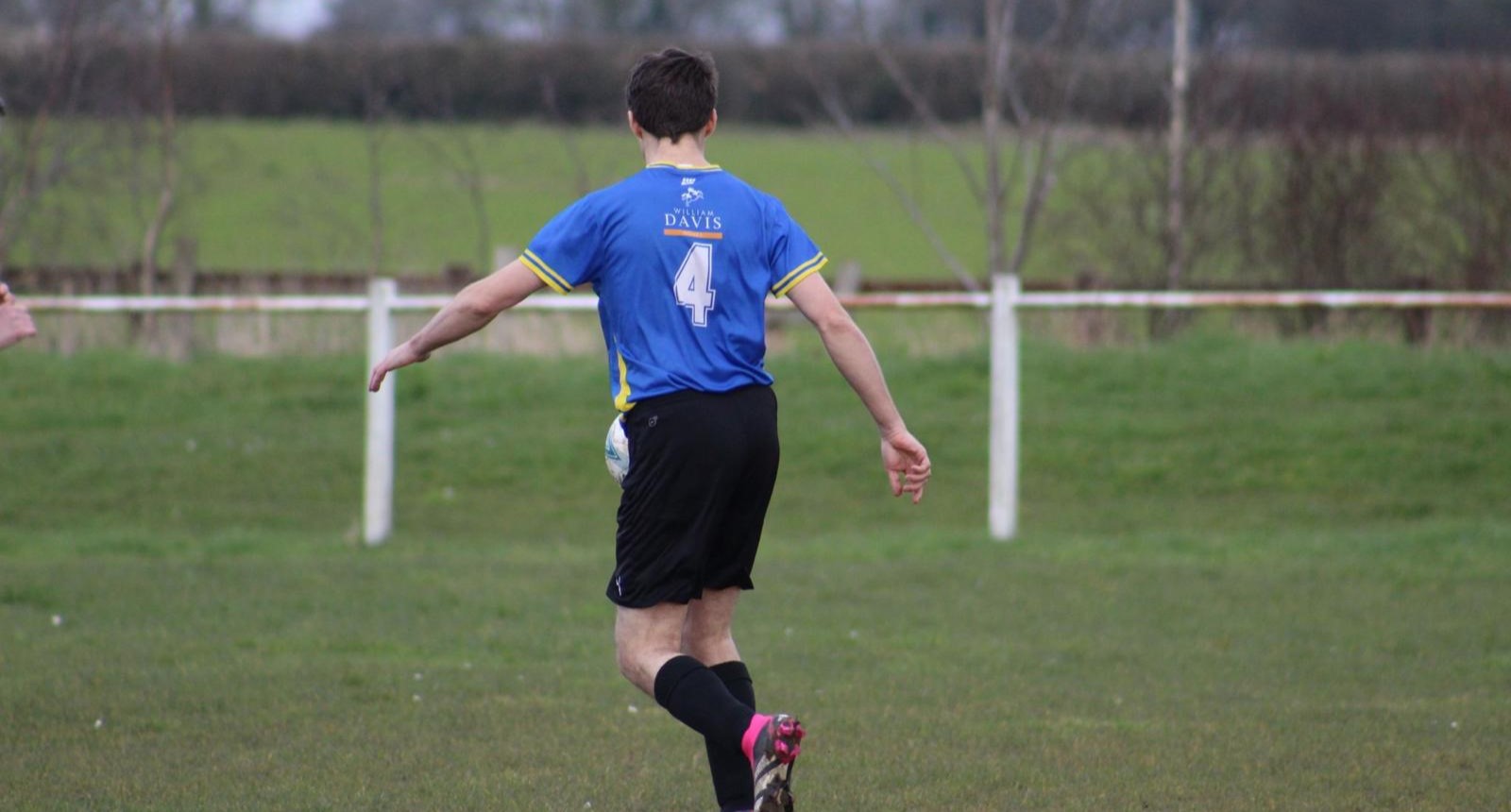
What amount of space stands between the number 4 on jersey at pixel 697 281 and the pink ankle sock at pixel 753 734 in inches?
39.1

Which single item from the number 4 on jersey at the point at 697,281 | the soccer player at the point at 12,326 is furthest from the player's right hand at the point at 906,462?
the soccer player at the point at 12,326

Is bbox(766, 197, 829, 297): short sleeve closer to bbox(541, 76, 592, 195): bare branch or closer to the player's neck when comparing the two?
the player's neck

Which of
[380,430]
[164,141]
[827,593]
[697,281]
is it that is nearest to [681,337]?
[697,281]

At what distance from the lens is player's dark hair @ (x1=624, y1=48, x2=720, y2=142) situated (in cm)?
400

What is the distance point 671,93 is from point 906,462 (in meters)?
1.14

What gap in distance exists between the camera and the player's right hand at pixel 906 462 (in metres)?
4.14

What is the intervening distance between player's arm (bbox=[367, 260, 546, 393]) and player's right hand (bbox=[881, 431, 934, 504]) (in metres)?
1.00

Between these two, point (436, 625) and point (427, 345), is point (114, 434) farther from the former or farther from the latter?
point (427, 345)

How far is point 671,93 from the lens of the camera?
400cm

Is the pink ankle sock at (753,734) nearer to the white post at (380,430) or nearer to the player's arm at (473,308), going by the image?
the player's arm at (473,308)

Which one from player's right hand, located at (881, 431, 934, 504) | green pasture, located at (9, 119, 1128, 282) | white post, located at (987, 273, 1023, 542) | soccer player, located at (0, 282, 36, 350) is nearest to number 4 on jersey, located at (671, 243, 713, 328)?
player's right hand, located at (881, 431, 934, 504)

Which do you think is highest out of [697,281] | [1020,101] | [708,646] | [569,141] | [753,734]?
[1020,101]

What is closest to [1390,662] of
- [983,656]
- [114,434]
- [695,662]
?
[983,656]

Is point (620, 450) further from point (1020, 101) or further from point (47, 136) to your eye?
point (47, 136)
